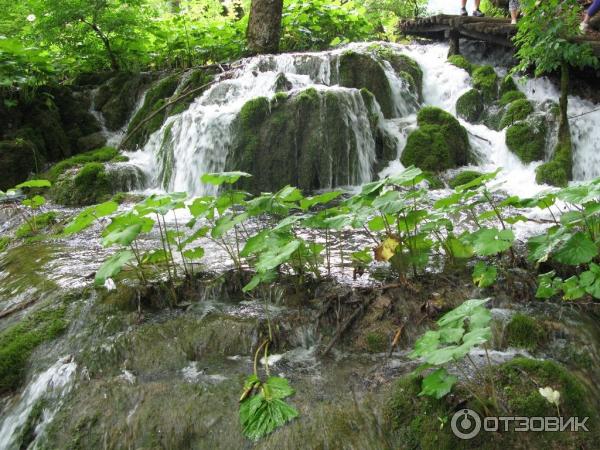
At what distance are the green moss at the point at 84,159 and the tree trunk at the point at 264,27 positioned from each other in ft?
13.9

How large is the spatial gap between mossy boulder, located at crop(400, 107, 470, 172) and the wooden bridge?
3.78 meters

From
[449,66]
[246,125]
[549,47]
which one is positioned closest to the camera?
[549,47]

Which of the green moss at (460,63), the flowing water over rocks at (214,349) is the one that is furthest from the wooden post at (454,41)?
the flowing water over rocks at (214,349)

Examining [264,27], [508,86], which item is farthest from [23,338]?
[508,86]

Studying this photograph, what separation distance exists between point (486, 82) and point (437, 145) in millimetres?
3302

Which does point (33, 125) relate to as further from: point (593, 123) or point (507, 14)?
point (507, 14)

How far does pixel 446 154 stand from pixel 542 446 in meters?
6.24

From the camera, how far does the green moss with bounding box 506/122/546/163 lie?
24.7 ft

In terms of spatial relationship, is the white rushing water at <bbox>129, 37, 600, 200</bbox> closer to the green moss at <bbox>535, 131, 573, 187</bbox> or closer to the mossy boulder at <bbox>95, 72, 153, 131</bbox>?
the green moss at <bbox>535, 131, 573, 187</bbox>

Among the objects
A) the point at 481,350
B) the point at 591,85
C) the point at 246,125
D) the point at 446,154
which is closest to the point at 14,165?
the point at 246,125

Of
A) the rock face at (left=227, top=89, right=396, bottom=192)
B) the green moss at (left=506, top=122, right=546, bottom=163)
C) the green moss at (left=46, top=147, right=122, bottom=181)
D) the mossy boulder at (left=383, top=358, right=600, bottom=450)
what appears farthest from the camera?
the green moss at (left=46, top=147, right=122, bottom=181)

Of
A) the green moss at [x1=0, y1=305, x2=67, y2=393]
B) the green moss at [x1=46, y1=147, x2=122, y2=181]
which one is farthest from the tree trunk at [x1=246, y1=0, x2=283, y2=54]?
the green moss at [x1=0, y1=305, x2=67, y2=393]

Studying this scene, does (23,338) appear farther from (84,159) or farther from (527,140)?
(527,140)

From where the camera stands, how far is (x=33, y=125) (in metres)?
9.12
